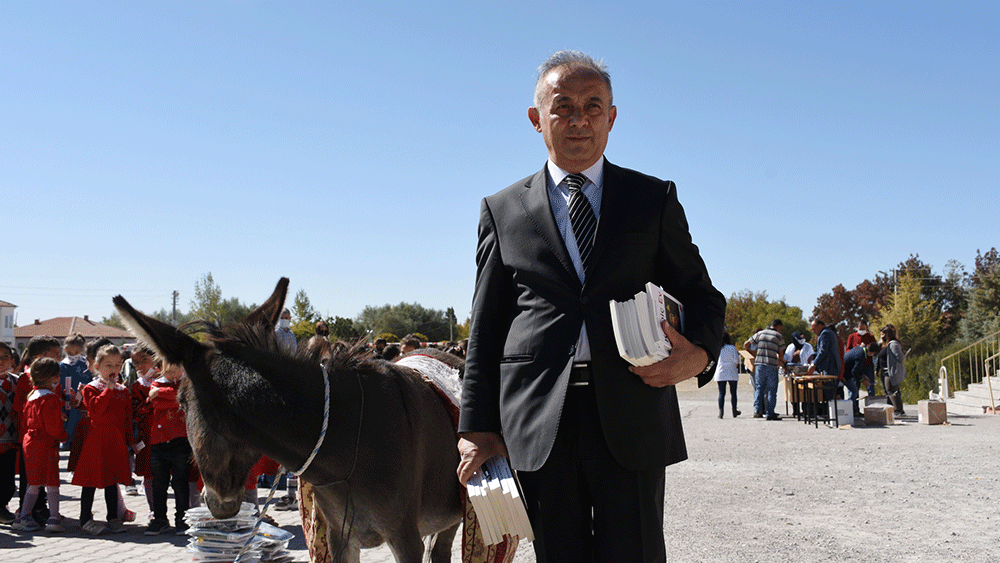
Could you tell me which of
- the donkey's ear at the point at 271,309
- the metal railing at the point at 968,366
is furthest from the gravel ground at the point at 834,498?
the metal railing at the point at 968,366

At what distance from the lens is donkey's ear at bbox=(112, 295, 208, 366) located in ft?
8.89

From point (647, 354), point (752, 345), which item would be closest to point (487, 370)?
point (647, 354)

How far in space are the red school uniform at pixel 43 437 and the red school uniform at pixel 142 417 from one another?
2.28 feet

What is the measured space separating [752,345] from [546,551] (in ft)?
62.8

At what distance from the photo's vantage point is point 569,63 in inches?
97.5

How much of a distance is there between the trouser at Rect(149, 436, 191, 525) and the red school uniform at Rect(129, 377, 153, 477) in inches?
28.1

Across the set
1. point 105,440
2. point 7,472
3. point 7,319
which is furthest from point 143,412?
point 7,319

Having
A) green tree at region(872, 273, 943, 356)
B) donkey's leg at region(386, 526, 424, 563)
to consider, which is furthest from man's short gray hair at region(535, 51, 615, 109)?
green tree at region(872, 273, 943, 356)

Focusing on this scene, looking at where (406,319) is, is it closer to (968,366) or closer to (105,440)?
(968,366)

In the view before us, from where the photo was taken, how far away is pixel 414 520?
3.09m

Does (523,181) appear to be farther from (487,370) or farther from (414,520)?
(414,520)

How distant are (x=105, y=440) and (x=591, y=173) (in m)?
6.77

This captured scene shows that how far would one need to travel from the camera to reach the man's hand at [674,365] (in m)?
2.19

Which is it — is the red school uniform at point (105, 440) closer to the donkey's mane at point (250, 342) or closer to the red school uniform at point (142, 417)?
the red school uniform at point (142, 417)
